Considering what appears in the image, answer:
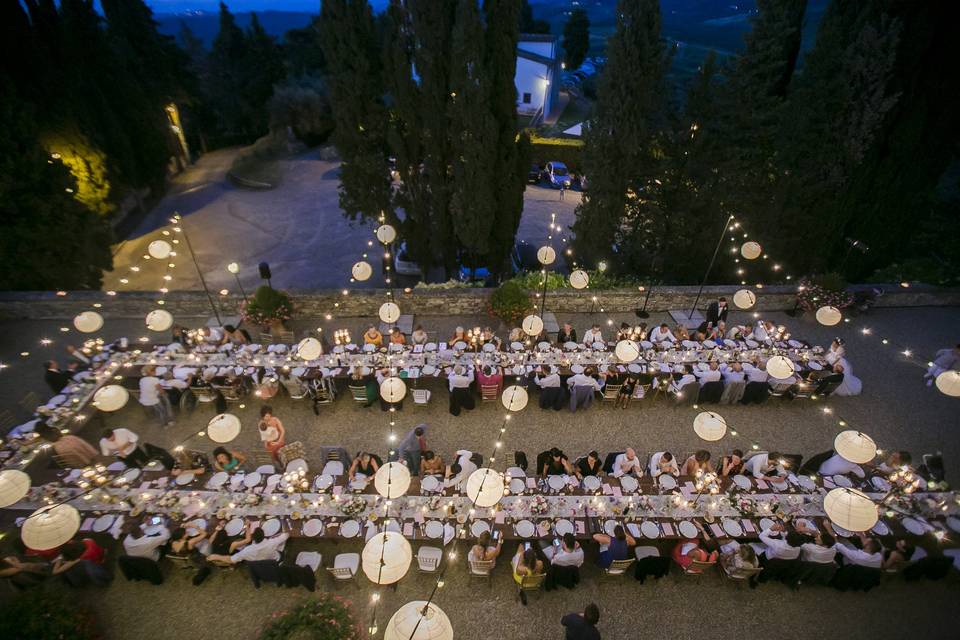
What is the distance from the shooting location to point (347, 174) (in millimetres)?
12789

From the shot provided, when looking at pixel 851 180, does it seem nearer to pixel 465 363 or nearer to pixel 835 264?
pixel 835 264

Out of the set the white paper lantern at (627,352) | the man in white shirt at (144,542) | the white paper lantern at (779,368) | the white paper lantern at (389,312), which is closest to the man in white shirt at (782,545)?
the white paper lantern at (779,368)

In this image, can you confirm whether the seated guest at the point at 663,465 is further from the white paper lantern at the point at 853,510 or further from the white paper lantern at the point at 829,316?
the white paper lantern at the point at 829,316

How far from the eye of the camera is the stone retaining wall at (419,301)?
1115cm

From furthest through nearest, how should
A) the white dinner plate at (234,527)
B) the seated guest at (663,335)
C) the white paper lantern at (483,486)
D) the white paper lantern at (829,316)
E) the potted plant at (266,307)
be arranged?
the potted plant at (266,307), the seated guest at (663,335), the white paper lantern at (829,316), the white dinner plate at (234,527), the white paper lantern at (483,486)

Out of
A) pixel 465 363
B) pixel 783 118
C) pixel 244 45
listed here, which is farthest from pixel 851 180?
pixel 244 45

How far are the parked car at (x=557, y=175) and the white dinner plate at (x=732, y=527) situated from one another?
67.0 feet

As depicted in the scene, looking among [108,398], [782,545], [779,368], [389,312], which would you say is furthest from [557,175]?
[108,398]

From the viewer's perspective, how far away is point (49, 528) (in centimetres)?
457

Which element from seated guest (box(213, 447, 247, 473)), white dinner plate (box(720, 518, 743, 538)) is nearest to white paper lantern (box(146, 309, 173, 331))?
seated guest (box(213, 447, 247, 473))

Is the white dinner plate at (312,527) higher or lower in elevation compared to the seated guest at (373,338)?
lower

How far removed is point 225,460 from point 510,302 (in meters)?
6.44

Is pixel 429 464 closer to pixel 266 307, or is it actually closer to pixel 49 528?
pixel 49 528

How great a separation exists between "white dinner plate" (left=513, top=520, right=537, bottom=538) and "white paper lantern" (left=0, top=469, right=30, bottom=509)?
5682 mm
